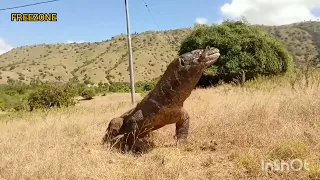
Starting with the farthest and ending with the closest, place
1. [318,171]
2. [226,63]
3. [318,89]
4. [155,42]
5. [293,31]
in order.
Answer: [155,42], [293,31], [226,63], [318,89], [318,171]

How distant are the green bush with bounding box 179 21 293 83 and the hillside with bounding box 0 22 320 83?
33.0 metres

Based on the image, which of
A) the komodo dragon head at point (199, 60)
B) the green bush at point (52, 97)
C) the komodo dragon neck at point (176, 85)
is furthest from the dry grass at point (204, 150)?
the green bush at point (52, 97)

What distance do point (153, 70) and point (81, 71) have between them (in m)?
14.7

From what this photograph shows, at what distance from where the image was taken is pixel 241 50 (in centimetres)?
2538

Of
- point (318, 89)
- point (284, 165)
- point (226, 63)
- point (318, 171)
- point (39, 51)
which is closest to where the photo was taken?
point (318, 171)

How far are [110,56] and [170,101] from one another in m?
73.8

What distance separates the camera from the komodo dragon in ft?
17.4

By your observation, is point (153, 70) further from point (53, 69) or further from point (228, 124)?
point (228, 124)

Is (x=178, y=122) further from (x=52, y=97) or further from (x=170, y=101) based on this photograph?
(x=52, y=97)

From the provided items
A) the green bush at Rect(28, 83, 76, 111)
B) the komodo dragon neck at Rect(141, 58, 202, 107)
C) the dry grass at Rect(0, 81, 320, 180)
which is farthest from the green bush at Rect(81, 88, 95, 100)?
the komodo dragon neck at Rect(141, 58, 202, 107)

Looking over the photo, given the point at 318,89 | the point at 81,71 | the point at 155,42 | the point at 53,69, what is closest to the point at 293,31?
the point at 155,42

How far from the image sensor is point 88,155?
17.5 ft

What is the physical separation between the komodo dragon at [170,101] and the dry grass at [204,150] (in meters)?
0.35

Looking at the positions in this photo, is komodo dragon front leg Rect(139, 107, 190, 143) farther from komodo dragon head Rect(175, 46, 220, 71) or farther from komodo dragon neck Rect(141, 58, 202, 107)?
komodo dragon head Rect(175, 46, 220, 71)
